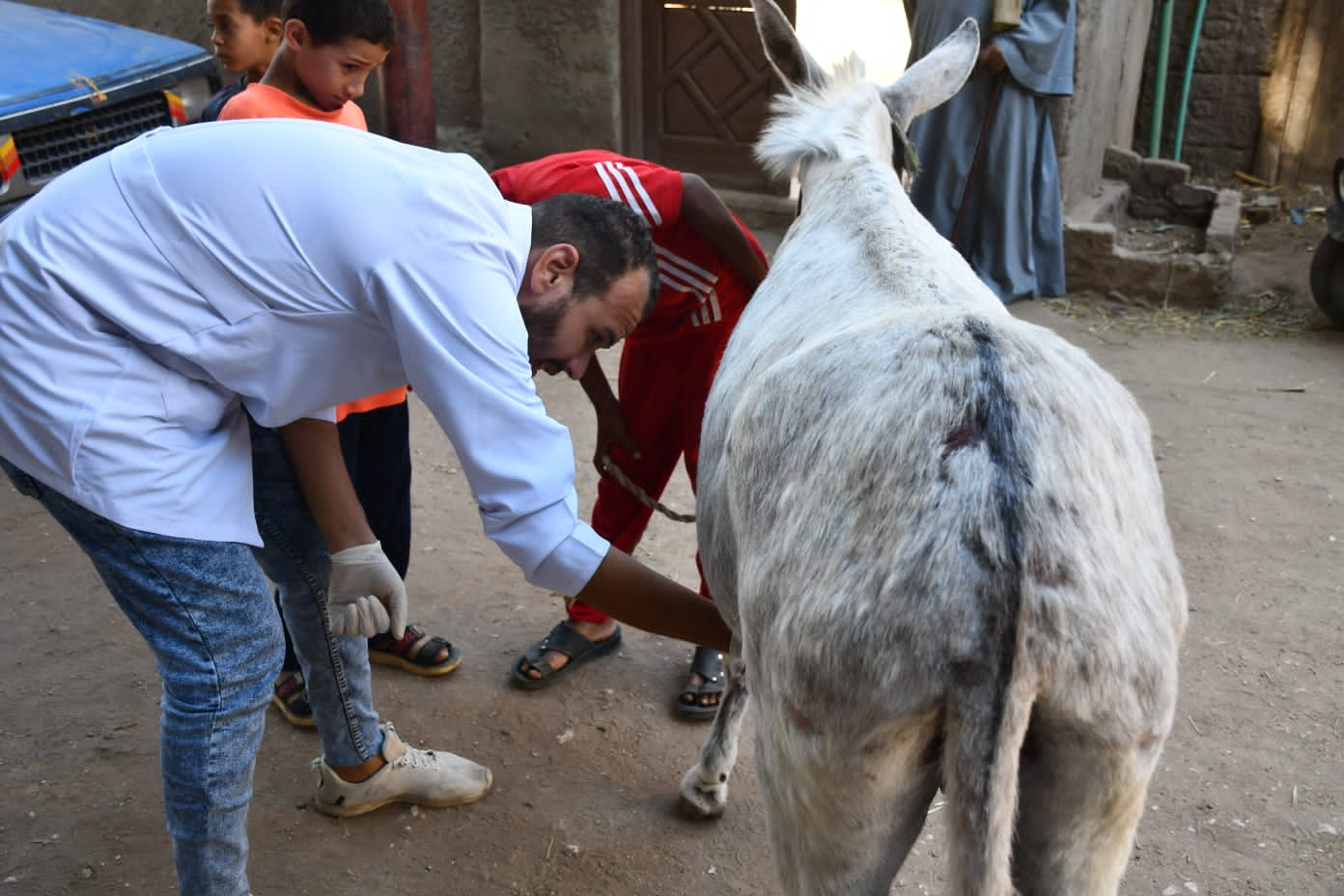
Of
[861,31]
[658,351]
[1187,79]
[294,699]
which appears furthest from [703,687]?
[861,31]

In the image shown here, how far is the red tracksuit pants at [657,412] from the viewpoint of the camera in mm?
3043

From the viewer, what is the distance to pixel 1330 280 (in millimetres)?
5773

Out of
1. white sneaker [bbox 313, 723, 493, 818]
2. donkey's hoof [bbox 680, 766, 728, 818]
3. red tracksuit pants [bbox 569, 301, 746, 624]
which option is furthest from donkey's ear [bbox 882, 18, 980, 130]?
white sneaker [bbox 313, 723, 493, 818]

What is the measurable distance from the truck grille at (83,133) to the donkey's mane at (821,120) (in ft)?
9.21

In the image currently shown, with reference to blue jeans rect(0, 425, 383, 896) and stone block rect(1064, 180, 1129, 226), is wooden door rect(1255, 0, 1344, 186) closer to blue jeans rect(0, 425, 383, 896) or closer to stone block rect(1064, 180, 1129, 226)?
stone block rect(1064, 180, 1129, 226)

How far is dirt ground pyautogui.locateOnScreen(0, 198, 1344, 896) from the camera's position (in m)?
2.65

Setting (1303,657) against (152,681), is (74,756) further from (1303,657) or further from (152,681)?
(1303,657)

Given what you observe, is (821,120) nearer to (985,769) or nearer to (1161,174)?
(985,769)

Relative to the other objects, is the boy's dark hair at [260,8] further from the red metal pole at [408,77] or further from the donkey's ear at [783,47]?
the red metal pole at [408,77]

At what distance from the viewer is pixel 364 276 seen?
5.65 ft

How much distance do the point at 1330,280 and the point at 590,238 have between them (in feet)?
17.1

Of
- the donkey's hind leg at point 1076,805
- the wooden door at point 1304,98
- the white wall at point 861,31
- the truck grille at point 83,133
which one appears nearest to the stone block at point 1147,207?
the wooden door at point 1304,98

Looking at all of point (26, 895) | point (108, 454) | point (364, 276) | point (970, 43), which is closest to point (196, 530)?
point (108, 454)

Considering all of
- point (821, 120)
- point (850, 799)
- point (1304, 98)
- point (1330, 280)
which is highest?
point (821, 120)
